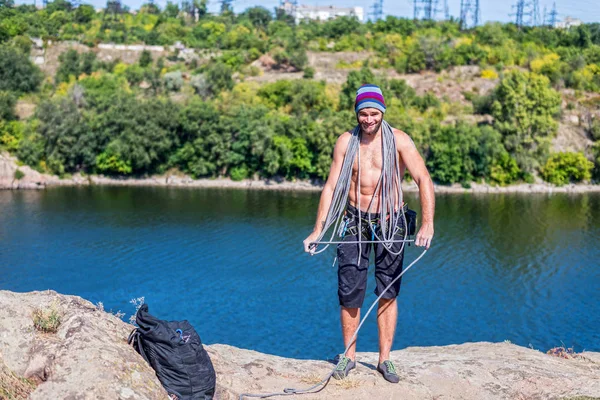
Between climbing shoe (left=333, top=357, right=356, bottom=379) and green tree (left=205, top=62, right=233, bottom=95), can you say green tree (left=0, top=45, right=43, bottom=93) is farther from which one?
climbing shoe (left=333, top=357, right=356, bottom=379)

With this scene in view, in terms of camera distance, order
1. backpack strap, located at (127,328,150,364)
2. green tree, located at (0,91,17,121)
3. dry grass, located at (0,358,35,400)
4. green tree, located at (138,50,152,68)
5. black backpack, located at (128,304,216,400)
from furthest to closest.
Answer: green tree, located at (138,50,152,68)
green tree, located at (0,91,17,121)
backpack strap, located at (127,328,150,364)
black backpack, located at (128,304,216,400)
dry grass, located at (0,358,35,400)

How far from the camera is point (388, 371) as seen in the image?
26.9ft

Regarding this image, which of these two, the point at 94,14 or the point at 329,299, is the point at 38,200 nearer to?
the point at 329,299

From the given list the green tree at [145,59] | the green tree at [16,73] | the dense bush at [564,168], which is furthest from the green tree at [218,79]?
the dense bush at [564,168]

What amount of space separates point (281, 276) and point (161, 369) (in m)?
19.9

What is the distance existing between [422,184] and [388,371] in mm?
2201

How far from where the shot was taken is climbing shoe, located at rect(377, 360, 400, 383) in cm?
812

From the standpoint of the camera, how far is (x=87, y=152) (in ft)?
171

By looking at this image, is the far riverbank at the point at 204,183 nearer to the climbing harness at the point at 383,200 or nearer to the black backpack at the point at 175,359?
the climbing harness at the point at 383,200

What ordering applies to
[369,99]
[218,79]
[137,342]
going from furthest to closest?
[218,79] < [369,99] < [137,342]

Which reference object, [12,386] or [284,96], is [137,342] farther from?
[284,96]

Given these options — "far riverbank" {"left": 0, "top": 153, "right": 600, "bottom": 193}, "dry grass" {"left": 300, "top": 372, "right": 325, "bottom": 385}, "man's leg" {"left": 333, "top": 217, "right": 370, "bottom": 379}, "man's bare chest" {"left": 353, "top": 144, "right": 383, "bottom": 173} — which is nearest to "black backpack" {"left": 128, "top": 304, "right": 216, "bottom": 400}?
"dry grass" {"left": 300, "top": 372, "right": 325, "bottom": 385}

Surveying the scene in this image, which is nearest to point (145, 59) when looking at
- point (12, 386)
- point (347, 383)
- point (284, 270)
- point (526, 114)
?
point (526, 114)

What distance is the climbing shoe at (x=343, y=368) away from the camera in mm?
8031
